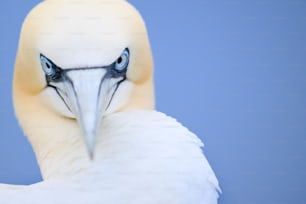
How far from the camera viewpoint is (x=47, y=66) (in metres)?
0.73

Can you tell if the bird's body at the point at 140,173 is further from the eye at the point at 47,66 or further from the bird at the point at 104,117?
the eye at the point at 47,66

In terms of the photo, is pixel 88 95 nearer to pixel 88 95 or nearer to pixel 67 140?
pixel 88 95

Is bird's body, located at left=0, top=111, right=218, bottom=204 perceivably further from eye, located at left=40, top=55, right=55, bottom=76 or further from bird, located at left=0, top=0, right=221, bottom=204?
eye, located at left=40, top=55, right=55, bottom=76

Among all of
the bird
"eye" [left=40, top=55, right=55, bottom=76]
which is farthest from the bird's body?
"eye" [left=40, top=55, right=55, bottom=76]

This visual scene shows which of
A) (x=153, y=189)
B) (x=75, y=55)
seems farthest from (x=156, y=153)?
(x=75, y=55)

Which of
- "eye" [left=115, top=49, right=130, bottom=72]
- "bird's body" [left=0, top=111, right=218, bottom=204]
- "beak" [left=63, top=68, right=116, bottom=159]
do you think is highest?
"eye" [left=115, top=49, right=130, bottom=72]

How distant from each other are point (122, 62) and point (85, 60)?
0.23ft

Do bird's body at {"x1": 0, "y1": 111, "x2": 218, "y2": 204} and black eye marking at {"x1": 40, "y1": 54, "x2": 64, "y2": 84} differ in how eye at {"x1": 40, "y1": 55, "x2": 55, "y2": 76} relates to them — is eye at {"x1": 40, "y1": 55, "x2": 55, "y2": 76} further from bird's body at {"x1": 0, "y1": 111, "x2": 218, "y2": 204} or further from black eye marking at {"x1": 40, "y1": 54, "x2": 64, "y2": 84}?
bird's body at {"x1": 0, "y1": 111, "x2": 218, "y2": 204}

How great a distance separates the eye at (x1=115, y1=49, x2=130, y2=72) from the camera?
72 centimetres

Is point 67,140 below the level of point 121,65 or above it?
below

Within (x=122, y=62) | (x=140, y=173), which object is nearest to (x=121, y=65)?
(x=122, y=62)

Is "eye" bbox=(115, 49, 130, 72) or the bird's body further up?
"eye" bbox=(115, 49, 130, 72)

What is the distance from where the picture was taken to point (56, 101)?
2.53ft

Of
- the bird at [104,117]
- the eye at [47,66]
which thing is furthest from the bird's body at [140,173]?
the eye at [47,66]
